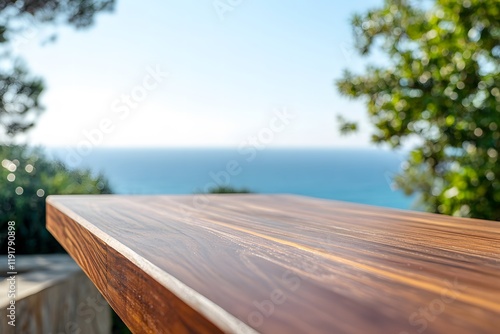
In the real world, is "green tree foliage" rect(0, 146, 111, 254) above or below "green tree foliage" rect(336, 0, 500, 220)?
below

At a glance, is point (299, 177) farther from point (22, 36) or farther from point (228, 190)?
point (228, 190)

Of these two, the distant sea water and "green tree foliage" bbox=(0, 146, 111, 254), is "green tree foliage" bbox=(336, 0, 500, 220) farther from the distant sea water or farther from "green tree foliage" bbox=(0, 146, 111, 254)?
the distant sea water

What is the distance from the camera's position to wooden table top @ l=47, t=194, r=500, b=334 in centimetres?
37

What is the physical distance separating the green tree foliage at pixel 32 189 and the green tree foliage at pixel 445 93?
2.01 metres

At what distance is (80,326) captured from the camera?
231 cm

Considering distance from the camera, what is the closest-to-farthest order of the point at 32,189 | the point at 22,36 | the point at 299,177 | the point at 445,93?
1. the point at 445,93
2. the point at 32,189
3. the point at 22,36
4. the point at 299,177

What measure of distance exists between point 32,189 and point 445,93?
2555 millimetres

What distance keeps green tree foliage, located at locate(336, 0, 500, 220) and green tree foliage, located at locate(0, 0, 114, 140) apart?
13.7ft

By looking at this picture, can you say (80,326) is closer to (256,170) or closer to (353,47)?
(353,47)

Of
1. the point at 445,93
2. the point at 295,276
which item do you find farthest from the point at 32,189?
the point at 295,276

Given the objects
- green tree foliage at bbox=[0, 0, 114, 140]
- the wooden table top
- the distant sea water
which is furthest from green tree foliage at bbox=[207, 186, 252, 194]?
the distant sea water

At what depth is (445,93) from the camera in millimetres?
3318

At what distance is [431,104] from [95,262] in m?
2.75

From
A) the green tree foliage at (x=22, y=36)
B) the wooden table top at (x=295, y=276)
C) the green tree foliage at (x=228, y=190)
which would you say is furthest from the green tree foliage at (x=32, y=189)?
the green tree foliage at (x=22, y=36)
